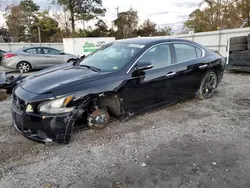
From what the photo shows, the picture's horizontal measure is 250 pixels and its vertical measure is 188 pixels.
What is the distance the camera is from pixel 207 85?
16.1ft

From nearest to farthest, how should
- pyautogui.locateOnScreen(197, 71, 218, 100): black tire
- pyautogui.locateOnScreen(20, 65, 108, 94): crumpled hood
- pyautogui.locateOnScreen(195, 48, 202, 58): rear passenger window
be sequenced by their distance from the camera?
pyautogui.locateOnScreen(20, 65, 108, 94): crumpled hood, pyautogui.locateOnScreen(195, 48, 202, 58): rear passenger window, pyautogui.locateOnScreen(197, 71, 218, 100): black tire

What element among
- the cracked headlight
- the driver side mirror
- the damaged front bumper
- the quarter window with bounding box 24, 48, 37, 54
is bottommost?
the damaged front bumper

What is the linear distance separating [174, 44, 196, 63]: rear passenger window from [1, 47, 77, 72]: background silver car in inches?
305

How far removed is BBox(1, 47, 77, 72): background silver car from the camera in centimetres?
962

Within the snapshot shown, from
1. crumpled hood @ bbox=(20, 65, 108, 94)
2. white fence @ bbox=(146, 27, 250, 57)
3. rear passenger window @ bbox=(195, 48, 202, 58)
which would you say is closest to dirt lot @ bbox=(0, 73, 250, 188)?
crumpled hood @ bbox=(20, 65, 108, 94)

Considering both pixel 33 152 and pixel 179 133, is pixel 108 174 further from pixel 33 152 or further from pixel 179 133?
pixel 179 133

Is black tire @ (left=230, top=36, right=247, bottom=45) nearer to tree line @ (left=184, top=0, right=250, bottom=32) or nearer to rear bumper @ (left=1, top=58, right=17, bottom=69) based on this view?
rear bumper @ (left=1, top=58, right=17, bottom=69)

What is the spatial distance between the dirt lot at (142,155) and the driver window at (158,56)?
103cm

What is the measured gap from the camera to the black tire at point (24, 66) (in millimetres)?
9719

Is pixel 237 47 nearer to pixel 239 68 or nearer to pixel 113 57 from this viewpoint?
pixel 239 68

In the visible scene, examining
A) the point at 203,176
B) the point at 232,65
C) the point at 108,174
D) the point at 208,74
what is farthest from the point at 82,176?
the point at 232,65

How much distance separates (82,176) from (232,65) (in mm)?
7934

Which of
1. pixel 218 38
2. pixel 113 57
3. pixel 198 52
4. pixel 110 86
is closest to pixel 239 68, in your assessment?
pixel 198 52

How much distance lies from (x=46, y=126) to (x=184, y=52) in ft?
10.2
